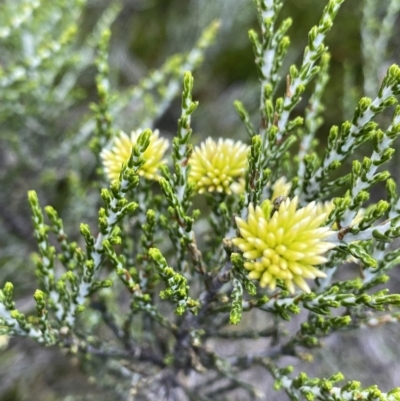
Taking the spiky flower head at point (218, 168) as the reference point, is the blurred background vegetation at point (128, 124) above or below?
above

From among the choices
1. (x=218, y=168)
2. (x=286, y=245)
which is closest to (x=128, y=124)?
(x=218, y=168)

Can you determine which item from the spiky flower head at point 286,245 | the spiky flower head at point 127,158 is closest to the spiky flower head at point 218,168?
the spiky flower head at point 127,158

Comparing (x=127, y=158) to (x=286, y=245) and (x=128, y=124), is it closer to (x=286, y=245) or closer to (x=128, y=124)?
(x=286, y=245)

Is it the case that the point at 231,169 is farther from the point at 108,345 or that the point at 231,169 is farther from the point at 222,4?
the point at 222,4

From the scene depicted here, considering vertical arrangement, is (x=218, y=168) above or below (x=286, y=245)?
above

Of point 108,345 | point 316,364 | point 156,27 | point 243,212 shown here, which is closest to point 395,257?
point 243,212

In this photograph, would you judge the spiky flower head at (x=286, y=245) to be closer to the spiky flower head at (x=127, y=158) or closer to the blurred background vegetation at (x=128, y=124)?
the spiky flower head at (x=127, y=158)
